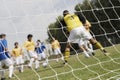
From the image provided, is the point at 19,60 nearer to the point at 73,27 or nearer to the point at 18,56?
the point at 18,56

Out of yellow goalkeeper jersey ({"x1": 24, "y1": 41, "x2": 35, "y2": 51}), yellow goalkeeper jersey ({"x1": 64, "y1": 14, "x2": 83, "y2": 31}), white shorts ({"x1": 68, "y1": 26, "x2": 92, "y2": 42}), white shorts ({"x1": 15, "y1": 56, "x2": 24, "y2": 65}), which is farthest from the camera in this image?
white shorts ({"x1": 15, "y1": 56, "x2": 24, "y2": 65})

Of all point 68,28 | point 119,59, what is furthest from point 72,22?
point 119,59

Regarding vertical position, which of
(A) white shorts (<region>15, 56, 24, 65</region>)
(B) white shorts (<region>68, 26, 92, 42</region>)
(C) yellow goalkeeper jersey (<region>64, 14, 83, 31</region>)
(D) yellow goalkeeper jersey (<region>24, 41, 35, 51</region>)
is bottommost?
(A) white shorts (<region>15, 56, 24, 65</region>)

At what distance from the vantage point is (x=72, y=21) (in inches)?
394

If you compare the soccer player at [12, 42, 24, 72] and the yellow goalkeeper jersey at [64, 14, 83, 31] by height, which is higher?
the yellow goalkeeper jersey at [64, 14, 83, 31]

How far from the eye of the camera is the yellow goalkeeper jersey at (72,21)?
9.81 metres

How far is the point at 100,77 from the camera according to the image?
21.8 feet

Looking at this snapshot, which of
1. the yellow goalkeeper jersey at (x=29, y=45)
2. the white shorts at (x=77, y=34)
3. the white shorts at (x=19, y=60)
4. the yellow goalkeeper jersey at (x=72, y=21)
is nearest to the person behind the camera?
the yellow goalkeeper jersey at (x=72, y=21)

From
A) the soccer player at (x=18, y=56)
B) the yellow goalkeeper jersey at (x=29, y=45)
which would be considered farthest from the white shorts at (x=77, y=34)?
the soccer player at (x=18, y=56)

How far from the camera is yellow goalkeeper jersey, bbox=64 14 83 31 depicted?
9812 millimetres

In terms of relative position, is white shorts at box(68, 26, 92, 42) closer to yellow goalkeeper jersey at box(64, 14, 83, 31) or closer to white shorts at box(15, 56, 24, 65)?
yellow goalkeeper jersey at box(64, 14, 83, 31)

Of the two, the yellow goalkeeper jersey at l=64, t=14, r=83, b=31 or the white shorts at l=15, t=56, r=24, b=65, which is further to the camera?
the white shorts at l=15, t=56, r=24, b=65

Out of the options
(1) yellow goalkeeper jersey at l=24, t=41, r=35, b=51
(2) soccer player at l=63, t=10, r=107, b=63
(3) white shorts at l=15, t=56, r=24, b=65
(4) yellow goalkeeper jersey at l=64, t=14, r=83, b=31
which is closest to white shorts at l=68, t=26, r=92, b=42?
(2) soccer player at l=63, t=10, r=107, b=63

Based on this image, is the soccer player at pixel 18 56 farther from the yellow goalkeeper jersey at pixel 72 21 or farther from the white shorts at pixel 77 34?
the yellow goalkeeper jersey at pixel 72 21
